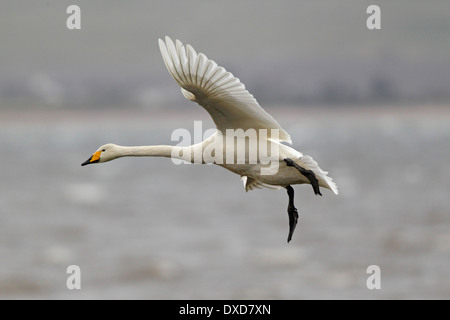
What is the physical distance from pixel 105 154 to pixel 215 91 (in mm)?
1512

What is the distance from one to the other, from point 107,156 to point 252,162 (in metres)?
1.43

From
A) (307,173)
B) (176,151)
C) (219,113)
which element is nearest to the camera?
(219,113)

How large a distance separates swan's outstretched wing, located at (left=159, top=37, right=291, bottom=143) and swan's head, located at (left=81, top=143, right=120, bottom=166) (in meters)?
0.94

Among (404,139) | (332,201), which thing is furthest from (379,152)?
(332,201)

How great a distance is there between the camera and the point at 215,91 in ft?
19.8

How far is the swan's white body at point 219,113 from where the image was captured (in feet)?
18.9

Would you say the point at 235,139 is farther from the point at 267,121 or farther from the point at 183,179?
the point at 183,179

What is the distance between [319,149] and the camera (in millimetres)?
115375

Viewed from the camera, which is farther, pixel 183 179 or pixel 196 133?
pixel 183 179

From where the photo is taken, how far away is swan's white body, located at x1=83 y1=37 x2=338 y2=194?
5746 mm

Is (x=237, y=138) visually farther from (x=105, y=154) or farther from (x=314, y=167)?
(x=105, y=154)

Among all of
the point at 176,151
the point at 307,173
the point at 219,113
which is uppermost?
the point at 219,113

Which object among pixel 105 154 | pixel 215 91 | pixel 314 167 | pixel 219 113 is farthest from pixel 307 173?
pixel 105 154

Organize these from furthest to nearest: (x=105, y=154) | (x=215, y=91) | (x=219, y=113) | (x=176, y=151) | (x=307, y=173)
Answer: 1. (x=105, y=154)
2. (x=176, y=151)
3. (x=307, y=173)
4. (x=219, y=113)
5. (x=215, y=91)
